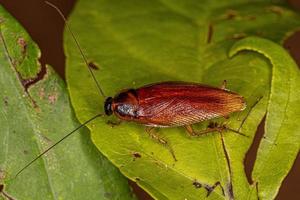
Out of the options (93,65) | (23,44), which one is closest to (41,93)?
(23,44)

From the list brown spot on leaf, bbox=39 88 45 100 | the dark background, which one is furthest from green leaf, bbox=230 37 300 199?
the dark background

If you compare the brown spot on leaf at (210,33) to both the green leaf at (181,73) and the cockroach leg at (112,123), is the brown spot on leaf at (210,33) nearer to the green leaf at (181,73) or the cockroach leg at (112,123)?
the green leaf at (181,73)

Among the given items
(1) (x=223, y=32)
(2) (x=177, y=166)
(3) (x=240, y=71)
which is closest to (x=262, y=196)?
(2) (x=177, y=166)

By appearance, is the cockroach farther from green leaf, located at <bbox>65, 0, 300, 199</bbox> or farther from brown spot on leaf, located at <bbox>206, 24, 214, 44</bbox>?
brown spot on leaf, located at <bbox>206, 24, 214, 44</bbox>

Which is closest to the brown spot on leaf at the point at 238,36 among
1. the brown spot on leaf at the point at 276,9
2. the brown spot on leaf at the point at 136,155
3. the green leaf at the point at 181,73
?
the green leaf at the point at 181,73

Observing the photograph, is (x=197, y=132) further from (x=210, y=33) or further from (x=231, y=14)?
(x=231, y=14)

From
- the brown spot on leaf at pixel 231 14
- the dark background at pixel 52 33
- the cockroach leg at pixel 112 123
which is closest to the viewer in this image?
the cockroach leg at pixel 112 123
